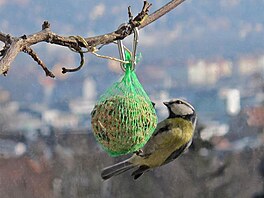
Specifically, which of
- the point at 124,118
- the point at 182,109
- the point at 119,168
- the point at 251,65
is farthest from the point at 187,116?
the point at 251,65

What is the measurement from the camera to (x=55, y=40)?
65 cm

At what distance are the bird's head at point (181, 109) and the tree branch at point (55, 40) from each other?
0.59 meters

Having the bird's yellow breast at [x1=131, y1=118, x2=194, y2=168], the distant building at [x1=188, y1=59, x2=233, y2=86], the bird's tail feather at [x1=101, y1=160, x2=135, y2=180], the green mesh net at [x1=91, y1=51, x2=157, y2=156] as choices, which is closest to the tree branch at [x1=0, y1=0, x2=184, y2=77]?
the green mesh net at [x1=91, y1=51, x2=157, y2=156]

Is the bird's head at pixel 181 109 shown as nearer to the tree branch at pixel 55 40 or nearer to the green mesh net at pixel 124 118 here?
the green mesh net at pixel 124 118

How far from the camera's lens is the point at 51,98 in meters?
2.13

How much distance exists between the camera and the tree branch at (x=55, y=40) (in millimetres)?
562

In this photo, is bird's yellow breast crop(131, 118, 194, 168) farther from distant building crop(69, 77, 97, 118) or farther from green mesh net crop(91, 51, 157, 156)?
distant building crop(69, 77, 97, 118)

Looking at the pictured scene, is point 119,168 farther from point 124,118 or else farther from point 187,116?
point 124,118

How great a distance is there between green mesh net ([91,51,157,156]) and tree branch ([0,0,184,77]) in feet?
0.64

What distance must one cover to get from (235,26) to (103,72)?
514 millimetres

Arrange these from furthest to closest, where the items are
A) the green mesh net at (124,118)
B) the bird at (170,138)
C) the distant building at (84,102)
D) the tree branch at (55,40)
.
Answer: the distant building at (84,102) → the bird at (170,138) → the green mesh net at (124,118) → the tree branch at (55,40)

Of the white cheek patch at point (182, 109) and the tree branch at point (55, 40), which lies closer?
the tree branch at point (55, 40)

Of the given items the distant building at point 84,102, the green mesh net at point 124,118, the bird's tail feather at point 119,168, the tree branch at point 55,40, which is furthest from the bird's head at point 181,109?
the distant building at point 84,102

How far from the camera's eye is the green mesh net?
96 cm
